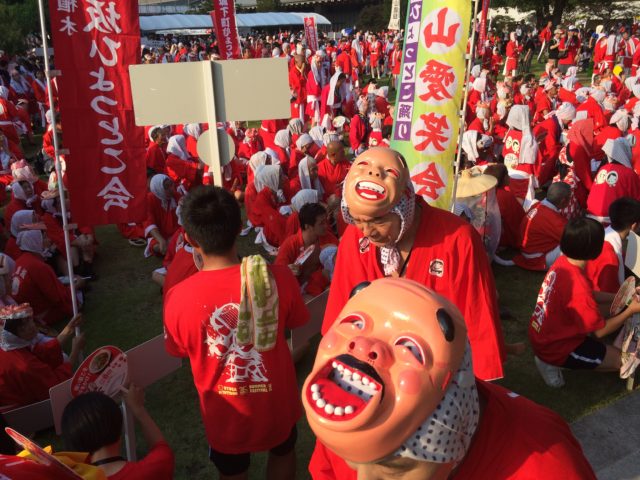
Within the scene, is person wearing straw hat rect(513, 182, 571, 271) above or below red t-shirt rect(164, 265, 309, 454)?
below

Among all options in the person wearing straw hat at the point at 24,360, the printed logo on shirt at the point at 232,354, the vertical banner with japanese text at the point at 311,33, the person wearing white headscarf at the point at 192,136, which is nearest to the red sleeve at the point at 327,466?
the printed logo on shirt at the point at 232,354

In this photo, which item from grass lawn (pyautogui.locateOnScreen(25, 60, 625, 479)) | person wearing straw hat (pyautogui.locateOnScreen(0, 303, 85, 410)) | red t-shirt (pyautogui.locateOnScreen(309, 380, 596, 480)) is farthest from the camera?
grass lawn (pyautogui.locateOnScreen(25, 60, 625, 479))

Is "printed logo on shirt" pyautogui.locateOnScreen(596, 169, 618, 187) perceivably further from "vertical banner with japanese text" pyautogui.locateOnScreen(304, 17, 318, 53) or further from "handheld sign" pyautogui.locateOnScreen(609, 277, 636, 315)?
"vertical banner with japanese text" pyautogui.locateOnScreen(304, 17, 318, 53)

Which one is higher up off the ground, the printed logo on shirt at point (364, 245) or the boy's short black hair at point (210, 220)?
the boy's short black hair at point (210, 220)

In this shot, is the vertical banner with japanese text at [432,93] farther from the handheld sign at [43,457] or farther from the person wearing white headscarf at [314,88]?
the person wearing white headscarf at [314,88]

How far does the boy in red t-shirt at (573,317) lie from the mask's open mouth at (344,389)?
331 cm

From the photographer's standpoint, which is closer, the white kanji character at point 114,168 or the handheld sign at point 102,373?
the handheld sign at point 102,373

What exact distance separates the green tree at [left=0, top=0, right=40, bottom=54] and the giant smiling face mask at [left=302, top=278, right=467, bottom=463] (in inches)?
1060

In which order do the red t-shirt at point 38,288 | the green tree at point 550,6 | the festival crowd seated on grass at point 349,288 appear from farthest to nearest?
the green tree at point 550,6, the red t-shirt at point 38,288, the festival crowd seated on grass at point 349,288

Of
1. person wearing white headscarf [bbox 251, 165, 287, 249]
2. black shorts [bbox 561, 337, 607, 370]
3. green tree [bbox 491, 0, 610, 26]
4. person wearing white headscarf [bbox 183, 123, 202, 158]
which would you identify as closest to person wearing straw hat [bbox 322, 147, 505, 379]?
black shorts [bbox 561, 337, 607, 370]

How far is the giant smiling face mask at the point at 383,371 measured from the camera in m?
1.17

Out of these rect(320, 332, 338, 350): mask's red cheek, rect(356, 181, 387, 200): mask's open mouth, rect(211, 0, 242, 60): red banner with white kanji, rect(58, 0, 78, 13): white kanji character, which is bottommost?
rect(320, 332, 338, 350): mask's red cheek

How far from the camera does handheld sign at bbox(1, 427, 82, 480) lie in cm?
184

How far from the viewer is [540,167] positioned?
29.5ft
